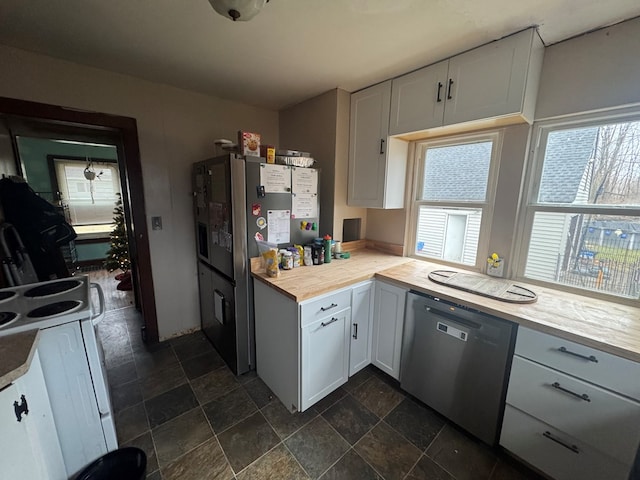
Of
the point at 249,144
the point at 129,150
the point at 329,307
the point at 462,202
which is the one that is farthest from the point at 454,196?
the point at 129,150

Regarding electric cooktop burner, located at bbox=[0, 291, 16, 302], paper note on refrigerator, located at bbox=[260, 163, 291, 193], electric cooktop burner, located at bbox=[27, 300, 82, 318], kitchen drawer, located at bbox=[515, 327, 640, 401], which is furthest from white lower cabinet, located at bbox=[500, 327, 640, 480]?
electric cooktop burner, located at bbox=[0, 291, 16, 302]

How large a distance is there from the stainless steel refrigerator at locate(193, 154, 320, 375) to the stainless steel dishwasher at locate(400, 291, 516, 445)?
1070 millimetres

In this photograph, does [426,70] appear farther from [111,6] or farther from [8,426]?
[8,426]

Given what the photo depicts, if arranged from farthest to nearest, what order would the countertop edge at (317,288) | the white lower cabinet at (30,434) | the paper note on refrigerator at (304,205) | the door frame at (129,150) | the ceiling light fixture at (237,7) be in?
the paper note on refrigerator at (304,205)
the door frame at (129,150)
the countertop edge at (317,288)
the ceiling light fixture at (237,7)
the white lower cabinet at (30,434)

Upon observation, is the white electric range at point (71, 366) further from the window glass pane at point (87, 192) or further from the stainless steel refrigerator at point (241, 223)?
the window glass pane at point (87, 192)

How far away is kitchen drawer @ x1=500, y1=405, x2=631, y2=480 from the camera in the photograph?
1099 mm

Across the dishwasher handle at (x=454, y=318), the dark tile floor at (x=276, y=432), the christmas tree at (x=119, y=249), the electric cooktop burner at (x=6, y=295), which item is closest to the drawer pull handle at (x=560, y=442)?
the dark tile floor at (x=276, y=432)

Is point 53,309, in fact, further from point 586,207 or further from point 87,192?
point 87,192

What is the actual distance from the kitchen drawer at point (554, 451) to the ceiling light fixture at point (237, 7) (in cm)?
214

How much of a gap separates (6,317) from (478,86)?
2592 mm

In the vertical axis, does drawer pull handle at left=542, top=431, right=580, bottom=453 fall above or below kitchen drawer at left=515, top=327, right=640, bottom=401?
below

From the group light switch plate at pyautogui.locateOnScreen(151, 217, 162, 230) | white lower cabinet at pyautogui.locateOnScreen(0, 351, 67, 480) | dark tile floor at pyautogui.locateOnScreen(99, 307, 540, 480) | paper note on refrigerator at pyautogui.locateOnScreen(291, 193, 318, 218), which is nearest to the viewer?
white lower cabinet at pyautogui.locateOnScreen(0, 351, 67, 480)

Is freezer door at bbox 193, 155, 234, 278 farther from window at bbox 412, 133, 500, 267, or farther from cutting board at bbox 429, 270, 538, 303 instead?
window at bbox 412, 133, 500, 267

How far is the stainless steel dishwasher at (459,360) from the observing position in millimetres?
1346
